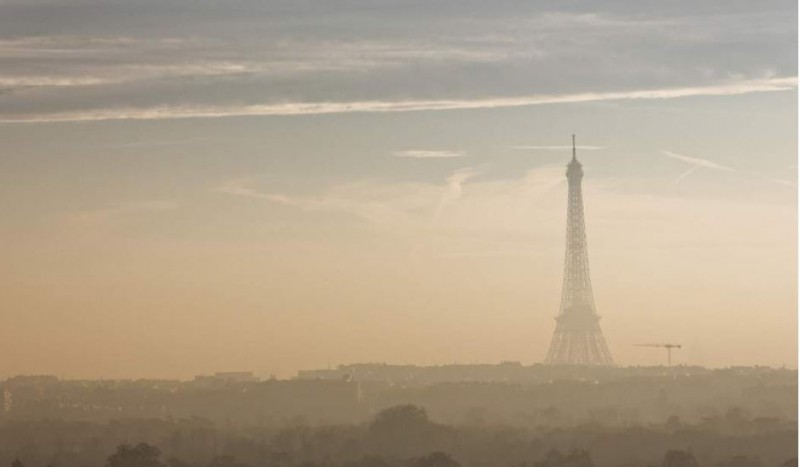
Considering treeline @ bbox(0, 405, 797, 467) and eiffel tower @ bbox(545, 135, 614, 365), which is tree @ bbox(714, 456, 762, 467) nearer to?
treeline @ bbox(0, 405, 797, 467)

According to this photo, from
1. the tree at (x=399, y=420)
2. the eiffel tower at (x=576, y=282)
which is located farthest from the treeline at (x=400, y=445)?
the eiffel tower at (x=576, y=282)

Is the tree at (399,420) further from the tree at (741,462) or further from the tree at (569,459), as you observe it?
the tree at (741,462)

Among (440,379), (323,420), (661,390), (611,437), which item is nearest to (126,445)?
(611,437)

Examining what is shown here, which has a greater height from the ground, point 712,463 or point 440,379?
point 440,379

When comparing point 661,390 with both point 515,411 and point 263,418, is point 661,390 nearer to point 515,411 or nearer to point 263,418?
point 515,411

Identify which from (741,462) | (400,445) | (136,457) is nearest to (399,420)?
(400,445)

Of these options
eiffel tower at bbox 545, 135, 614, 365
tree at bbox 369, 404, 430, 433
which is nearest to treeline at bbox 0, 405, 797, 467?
tree at bbox 369, 404, 430, 433
